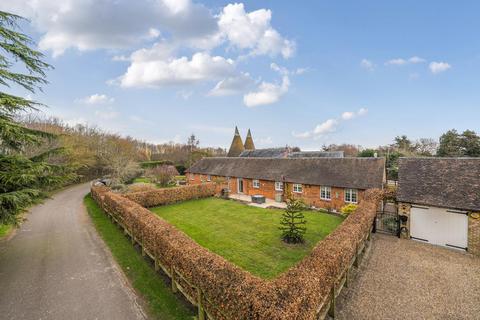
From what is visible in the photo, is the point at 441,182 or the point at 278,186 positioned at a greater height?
the point at 441,182

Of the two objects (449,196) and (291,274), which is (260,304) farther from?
(449,196)

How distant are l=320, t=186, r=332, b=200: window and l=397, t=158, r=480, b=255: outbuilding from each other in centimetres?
644

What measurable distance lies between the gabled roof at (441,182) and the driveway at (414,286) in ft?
8.50

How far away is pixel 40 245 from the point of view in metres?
12.1

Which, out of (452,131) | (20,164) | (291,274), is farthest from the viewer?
(452,131)

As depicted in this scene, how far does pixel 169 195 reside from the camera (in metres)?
22.1

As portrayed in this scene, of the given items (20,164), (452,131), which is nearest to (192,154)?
(20,164)

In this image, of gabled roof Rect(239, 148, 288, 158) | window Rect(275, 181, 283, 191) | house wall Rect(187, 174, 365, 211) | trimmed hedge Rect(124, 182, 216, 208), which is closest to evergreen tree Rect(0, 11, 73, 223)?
trimmed hedge Rect(124, 182, 216, 208)

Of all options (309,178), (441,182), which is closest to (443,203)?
(441,182)

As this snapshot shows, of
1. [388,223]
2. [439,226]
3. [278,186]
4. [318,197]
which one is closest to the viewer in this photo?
[439,226]

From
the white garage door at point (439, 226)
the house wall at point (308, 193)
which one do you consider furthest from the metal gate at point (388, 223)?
the house wall at point (308, 193)

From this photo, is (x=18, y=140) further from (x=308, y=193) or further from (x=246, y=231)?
(x=308, y=193)

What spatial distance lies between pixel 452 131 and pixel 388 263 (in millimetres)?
41478

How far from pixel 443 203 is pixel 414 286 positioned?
19.8 ft
